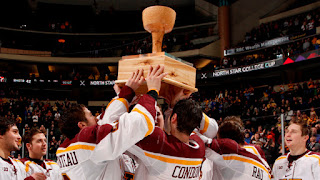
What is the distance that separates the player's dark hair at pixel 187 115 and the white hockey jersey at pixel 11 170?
2.59m

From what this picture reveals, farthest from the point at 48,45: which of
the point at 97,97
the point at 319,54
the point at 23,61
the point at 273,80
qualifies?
the point at 319,54

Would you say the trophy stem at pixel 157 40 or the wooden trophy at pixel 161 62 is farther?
the trophy stem at pixel 157 40

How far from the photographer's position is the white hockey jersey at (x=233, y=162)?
276 centimetres

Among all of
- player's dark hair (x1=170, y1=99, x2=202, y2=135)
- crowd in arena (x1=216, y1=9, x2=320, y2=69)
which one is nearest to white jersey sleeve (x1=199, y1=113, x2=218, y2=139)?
player's dark hair (x1=170, y1=99, x2=202, y2=135)

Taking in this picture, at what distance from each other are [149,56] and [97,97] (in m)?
24.3

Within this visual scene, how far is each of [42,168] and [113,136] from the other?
10.2 ft

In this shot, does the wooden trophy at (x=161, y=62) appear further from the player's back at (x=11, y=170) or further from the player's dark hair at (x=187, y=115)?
the player's back at (x=11, y=170)

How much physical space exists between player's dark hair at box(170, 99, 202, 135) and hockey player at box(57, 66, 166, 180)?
25 cm

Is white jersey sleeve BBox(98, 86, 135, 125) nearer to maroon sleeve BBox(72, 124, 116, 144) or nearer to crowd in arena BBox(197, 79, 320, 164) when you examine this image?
maroon sleeve BBox(72, 124, 116, 144)

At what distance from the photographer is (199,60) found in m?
25.2

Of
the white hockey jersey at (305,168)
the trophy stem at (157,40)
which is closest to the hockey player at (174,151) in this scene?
the trophy stem at (157,40)

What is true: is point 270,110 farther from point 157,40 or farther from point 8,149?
point 157,40

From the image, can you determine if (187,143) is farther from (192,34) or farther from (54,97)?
(54,97)

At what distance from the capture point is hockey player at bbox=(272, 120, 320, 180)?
3965mm
